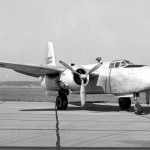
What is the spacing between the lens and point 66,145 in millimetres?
7199

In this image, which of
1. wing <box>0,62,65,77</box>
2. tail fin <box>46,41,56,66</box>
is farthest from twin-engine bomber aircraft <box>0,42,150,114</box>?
tail fin <box>46,41,56,66</box>

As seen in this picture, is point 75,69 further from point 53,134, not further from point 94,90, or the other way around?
point 53,134

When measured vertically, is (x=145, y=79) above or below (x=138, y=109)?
above

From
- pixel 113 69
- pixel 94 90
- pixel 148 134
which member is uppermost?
pixel 113 69

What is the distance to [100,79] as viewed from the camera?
60.3 ft

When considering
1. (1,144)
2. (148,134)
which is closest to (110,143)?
(148,134)

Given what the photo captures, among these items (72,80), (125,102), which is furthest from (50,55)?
(72,80)

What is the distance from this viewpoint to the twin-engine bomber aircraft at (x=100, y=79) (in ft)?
52.0

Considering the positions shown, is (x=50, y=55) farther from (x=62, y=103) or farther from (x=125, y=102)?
(x=125, y=102)

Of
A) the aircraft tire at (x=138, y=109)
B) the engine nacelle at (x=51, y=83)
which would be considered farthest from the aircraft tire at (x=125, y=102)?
the engine nacelle at (x=51, y=83)

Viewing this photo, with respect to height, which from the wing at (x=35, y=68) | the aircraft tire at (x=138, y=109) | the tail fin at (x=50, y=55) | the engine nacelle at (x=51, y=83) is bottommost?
the aircraft tire at (x=138, y=109)

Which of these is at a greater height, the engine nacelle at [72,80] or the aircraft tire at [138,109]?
the engine nacelle at [72,80]

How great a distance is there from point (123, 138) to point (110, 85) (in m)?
9.59

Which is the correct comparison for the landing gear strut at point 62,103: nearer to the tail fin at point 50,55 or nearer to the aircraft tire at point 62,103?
the aircraft tire at point 62,103
